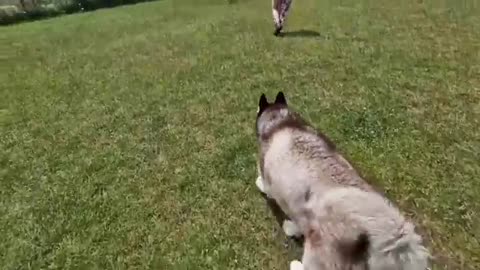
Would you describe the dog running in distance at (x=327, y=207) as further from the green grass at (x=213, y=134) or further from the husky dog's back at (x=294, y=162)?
the green grass at (x=213, y=134)

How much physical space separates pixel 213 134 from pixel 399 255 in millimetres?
3863

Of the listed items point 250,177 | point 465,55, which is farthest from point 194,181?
point 465,55

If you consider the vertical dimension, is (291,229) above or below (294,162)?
below

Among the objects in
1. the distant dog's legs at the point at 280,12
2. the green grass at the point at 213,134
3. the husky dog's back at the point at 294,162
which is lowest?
the green grass at the point at 213,134

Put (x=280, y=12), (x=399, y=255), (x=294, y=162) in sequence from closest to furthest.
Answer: (x=399, y=255), (x=294, y=162), (x=280, y=12)

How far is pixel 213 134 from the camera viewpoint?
6.67 meters

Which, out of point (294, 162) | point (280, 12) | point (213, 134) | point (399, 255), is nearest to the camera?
point (399, 255)

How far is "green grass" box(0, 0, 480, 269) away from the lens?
4.87 meters

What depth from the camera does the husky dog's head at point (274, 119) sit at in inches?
195

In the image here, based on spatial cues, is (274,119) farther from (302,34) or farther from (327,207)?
(302,34)

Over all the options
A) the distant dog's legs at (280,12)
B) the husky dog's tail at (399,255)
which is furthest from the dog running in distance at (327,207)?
the distant dog's legs at (280,12)

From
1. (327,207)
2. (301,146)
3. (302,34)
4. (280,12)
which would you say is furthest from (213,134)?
(280,12)

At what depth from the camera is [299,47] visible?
9.66 meters

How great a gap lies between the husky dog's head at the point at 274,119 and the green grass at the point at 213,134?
0.73m
